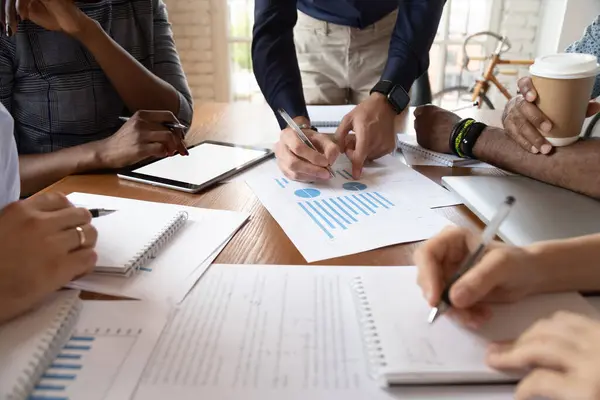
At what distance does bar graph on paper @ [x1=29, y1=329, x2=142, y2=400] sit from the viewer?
37 cm

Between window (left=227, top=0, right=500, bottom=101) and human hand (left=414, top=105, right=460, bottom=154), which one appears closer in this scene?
human hand (left=414, top=105, right=460, bottom=154)

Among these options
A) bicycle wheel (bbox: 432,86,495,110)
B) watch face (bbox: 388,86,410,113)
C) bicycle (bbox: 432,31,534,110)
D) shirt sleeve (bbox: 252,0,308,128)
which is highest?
shirt sleeve (bbox: 252,0,308,128)

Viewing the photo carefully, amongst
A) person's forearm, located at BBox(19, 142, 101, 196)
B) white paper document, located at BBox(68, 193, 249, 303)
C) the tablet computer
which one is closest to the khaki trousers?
the tablet computer

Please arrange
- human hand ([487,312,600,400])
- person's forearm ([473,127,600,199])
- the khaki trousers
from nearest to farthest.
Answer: human hand ([487,312,600,400]), person's forearm ([473,127,600,199]), the khaki trousers

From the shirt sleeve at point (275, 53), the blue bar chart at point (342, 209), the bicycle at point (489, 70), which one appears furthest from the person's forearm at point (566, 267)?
the bicycle at point (489, 70)

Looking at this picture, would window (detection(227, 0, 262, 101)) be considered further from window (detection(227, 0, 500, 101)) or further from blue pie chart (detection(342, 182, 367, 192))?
blue pie chart (detection(342, 182, 367, 192))

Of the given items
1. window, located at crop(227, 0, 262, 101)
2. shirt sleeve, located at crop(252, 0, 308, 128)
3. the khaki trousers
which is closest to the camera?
shirt sleeve, located at crop(252, 0, 308, 128)

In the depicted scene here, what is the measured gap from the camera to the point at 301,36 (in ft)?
5.16

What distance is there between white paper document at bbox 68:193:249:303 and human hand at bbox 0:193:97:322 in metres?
0.03

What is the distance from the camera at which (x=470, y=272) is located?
0.43 m

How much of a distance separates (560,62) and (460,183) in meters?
0.22

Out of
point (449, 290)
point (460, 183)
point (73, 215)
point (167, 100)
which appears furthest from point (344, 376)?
point (167, 100)

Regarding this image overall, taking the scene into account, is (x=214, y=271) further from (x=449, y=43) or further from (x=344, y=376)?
(x=449, y=43)

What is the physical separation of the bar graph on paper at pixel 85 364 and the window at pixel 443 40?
2.59 metres
